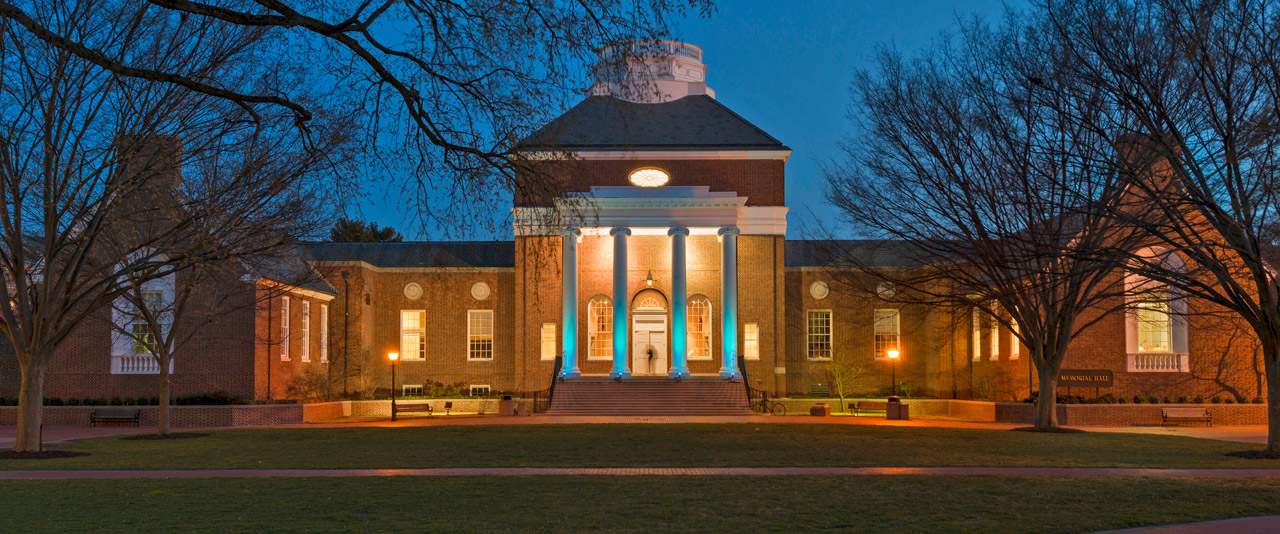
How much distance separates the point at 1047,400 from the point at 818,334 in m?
15.9

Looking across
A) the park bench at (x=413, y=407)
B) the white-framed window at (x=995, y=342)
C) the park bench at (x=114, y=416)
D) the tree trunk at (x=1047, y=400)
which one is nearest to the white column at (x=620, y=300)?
the park bench at (x=413, y=407)

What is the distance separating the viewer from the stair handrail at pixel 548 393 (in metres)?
37.7

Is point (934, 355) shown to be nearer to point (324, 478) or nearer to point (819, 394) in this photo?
point (819, 394)

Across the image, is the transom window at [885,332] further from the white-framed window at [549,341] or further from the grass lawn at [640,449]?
the grass lawn at [640,449]

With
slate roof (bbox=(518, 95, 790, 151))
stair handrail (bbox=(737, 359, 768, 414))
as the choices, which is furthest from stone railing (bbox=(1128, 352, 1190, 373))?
slate roof (bbox=(518, 95, 790, 151))

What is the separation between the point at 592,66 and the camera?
927cm

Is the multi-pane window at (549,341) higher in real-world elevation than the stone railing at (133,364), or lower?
higher

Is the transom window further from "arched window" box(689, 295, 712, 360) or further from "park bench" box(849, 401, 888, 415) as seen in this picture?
"arched window" box(689, 295, 712, 360)

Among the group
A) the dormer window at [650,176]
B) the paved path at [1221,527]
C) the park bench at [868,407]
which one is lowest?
the park bench at [868,407]

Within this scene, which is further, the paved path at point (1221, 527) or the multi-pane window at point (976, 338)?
the multi-pane window at point (976, 338)

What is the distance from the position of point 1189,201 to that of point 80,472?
1839 centimetres

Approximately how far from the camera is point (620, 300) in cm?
3906

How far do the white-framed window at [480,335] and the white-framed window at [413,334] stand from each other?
1.90 meters

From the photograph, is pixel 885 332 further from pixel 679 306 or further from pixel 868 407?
pixel 679 306
